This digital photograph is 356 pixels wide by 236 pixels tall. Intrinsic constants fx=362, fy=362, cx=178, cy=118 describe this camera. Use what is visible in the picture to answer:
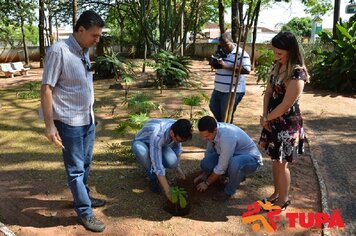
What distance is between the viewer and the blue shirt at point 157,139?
9.95 feet

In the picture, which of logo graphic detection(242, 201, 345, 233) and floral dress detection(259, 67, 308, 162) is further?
logo graphic detection(242, 201, 345, 233)

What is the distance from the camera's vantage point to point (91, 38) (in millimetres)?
2418

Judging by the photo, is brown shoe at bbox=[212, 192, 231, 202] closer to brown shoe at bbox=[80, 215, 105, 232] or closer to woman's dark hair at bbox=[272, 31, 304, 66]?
brown shoe at bbox=[80, 215, 105, 232]

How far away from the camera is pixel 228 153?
3.08m

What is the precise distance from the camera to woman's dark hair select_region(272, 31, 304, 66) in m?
2.65

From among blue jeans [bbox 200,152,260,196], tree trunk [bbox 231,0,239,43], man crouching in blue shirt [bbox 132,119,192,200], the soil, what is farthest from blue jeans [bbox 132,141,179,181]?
tree trunk [bbox 231,0,239,43]

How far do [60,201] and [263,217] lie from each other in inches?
70.3

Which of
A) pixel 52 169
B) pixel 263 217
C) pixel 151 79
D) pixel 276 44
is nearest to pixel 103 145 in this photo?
pixel 52 169

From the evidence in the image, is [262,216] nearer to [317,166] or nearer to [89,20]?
[317,166]

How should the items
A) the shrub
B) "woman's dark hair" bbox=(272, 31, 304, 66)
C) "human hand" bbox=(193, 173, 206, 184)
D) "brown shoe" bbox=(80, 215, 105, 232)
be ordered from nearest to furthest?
"woman's dark hair" bbox=(272, 31, 304, 66) < "brown shoe" bbox=(80, 215, 105, 232) < "human hand" bbox=(193, 173, 206, 184) < the shrub

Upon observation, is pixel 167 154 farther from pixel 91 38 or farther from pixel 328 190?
pixel 328 190

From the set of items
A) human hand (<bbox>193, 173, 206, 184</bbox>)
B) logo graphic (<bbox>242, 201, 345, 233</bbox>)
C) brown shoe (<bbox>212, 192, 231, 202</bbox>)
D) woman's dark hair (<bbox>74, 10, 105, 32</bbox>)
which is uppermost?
woman's dark hair (<bbox>74, 10, 105, 32</bbox>)

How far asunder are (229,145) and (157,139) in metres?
0.62

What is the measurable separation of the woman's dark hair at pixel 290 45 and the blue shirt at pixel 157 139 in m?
1.15
